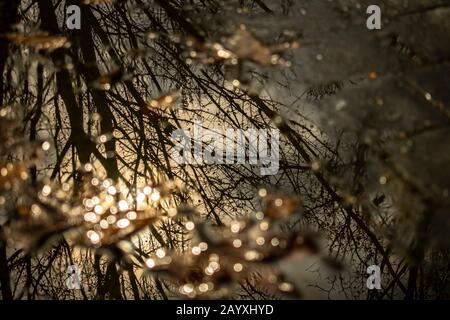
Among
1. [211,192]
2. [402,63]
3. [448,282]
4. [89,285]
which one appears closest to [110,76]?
[211,192]

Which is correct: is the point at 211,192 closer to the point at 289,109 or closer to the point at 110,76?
the point at 289,109

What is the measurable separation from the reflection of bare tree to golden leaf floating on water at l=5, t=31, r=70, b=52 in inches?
1.4

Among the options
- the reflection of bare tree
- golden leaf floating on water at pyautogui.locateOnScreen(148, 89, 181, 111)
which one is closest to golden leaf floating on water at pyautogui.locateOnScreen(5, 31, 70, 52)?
the reflection of bare tree

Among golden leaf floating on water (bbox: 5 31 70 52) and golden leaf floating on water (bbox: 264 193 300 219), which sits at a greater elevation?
golden leaf floating on water (bbox: 5 31 70 52)

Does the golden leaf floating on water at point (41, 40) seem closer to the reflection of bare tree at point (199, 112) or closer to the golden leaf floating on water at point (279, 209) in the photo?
the reflection of bare tree at point (199, 112)

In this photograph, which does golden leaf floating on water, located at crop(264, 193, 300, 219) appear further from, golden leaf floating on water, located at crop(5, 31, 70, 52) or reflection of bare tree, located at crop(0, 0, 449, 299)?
golden leaf floating on water, located at crop(5, 31, 70, 52)

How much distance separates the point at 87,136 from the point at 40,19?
1.21 m

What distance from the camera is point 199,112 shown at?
4367 millimetres

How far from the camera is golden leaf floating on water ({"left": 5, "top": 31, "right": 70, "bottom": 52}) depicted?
134 inches

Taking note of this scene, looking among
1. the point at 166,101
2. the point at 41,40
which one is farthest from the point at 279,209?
the point at 41,40

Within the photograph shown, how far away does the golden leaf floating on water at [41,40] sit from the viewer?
11.2 ft

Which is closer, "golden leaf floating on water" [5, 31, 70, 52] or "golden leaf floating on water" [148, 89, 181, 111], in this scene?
"golden leaf floating on water" [5, 31, 70, 52]

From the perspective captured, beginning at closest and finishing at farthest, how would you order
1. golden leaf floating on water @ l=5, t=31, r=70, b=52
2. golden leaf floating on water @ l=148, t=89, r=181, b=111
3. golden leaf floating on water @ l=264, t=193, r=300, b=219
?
golden leaf floating on water @ l=264, t=193, r=300, b=219
golden leaf floating on water @ l=5, t=31, r=70, b=52
golden leaf floating on water @ l=148, t=89, r=181, b=111

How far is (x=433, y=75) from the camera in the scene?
223 centimetres
